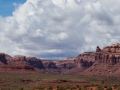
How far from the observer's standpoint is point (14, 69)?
433 ft

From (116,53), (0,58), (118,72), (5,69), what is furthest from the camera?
(116,53)

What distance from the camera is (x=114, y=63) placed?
557ft

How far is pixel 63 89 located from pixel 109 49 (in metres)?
132

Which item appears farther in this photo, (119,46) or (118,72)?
(119,46)

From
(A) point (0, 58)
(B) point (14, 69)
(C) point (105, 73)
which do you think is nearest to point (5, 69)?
(B) point (14, 69)

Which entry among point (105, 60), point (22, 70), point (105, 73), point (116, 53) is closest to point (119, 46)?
point (116, 53)

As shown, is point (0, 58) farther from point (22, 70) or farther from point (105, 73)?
point (105, 73)

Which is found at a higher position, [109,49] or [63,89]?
[109,49]

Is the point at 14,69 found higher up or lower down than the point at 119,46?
lower down

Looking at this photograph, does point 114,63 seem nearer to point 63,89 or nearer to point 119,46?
point 119,46

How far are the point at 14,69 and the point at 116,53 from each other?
74073 mm

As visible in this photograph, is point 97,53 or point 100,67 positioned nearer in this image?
point 100,67

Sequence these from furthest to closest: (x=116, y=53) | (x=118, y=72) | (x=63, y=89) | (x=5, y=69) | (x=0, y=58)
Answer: (x=116, y=53) → (x=0, y=58) → (x=118, y=72) → (x=5, y=69) → (x=63, y=89)

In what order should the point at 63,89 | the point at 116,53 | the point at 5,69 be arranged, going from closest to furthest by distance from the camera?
1. the point at 63,89
2. the point at 5,69
3. the point at 116,53
